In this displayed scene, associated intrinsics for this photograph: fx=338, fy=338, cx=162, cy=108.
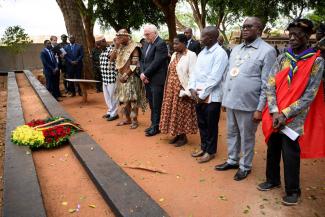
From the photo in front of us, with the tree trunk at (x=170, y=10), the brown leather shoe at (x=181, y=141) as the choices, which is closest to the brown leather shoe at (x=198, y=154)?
the brown leather shoe at (x=181, y=141)

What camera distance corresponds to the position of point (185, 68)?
5.10m

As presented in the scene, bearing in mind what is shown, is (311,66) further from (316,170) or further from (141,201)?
(141,201)

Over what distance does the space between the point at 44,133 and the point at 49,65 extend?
220 inches

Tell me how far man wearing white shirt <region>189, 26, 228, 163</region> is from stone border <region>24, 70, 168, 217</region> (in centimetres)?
129

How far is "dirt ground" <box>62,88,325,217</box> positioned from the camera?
343 centimetres

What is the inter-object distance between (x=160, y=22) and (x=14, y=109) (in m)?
13.4

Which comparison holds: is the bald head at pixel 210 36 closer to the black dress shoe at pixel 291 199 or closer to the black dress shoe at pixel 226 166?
the black dress shoe at pixel 226 166

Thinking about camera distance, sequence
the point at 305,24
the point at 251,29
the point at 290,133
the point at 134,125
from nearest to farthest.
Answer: the point at 305,24, the point at 290,133, the point at 251,29, the point at 134,125

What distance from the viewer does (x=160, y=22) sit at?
1967cm

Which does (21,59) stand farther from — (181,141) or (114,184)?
(114,184)

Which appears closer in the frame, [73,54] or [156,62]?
[156,62]

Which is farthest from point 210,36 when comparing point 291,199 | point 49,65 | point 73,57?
point 49,65

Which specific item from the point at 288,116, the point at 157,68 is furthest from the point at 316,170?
the point at 157,68

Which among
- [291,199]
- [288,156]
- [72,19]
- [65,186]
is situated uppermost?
[72,19]
